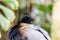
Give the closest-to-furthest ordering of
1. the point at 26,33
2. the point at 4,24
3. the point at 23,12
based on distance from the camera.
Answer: the point at 26,33, the point at 4,24, the point at 23,12

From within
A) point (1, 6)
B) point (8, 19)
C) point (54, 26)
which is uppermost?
point (1, 6)

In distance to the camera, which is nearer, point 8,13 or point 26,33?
point 26,33

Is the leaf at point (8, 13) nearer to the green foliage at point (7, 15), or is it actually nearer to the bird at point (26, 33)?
the green foliage at point (7, 15)

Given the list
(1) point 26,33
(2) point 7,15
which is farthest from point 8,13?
(1) point 26,33

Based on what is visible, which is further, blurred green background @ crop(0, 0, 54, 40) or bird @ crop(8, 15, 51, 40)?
blurred green background @ crop(0, 0, 54, 40)

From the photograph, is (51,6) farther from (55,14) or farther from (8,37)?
(8,37)

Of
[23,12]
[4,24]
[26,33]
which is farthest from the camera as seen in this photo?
[23,12]

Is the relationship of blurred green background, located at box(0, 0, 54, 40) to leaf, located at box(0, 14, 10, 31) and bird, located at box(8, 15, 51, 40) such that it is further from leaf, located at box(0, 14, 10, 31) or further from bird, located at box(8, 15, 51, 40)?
bird, located at box(8, 15, 51, 40)

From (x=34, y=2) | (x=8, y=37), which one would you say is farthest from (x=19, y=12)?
(x=8, y=37)

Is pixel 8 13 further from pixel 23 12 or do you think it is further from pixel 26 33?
pixel 26 33

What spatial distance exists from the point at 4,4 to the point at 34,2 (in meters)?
0.28

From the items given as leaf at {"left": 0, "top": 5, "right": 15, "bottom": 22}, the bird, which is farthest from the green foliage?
the bird

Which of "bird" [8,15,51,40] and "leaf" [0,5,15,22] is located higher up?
"leaf" [0,5,15,22]

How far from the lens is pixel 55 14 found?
1.52 metres
